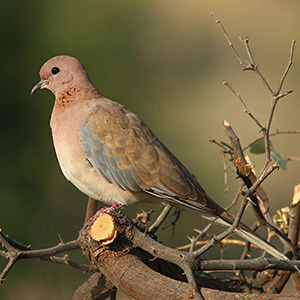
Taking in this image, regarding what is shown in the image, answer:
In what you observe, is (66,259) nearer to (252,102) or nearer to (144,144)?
(144,144)

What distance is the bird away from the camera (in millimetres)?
2959

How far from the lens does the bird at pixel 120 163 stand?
9.71ft

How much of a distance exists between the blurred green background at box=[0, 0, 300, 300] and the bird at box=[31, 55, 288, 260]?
2284 mm

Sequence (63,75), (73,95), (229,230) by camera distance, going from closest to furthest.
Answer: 1. (229,230)
2. (73,95)
3. (63,75)

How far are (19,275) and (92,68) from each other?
2.45m

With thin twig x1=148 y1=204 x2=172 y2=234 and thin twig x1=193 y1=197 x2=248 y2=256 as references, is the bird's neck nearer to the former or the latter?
thin twig x1=148 y1=204 x2=172 y2=234

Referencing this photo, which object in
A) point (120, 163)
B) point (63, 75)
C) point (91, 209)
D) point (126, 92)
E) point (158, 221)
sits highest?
point (63, 75)

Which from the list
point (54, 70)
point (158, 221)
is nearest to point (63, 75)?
point (54, 70)

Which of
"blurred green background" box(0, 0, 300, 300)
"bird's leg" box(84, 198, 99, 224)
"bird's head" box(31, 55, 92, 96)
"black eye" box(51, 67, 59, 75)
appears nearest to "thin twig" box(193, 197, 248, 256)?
"bird's leg" box(84, 198, 99, 224)

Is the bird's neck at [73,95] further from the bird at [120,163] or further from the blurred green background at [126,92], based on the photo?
the blurred green background at [126,92]

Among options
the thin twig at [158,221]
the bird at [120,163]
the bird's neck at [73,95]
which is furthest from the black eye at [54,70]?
the thin twig at [158,221]

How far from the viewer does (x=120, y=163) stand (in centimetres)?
303

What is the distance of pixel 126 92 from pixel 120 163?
3196 millimetres

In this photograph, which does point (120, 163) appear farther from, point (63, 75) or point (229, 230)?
point (229, 230)
